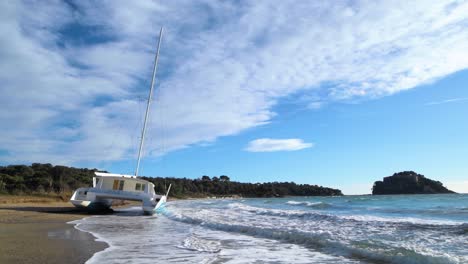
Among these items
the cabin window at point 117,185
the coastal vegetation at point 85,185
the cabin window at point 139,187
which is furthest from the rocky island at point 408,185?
the cabin window at point 117,185

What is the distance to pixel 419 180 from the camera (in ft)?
314

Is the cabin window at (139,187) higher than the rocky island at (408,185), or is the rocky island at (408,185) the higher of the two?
the rocky island at (408,185)

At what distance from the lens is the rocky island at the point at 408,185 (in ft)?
311

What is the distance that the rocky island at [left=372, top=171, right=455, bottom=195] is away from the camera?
94.8 m

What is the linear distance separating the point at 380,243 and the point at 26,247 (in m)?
7.90

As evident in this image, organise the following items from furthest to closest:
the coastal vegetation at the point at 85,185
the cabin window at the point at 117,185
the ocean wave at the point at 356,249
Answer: the coastal vegetation at the point at 85,185 → the cabin window at the point at 117,185 → the ocean wave at the point at 356,249

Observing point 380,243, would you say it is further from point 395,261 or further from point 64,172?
point 64,172

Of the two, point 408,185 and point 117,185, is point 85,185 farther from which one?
point 408,185

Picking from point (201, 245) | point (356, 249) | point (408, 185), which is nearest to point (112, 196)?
point (201, 245)

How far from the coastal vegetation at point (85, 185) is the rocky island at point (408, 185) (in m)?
35.9

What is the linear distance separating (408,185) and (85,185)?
77479 mm

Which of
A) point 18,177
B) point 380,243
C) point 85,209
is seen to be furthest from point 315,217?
point 18,177

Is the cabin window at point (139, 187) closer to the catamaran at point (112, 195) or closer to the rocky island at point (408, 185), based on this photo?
the catamaran at point (112, 195)

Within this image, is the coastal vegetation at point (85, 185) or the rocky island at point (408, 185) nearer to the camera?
the coastal vegetation at point (85, 185)
